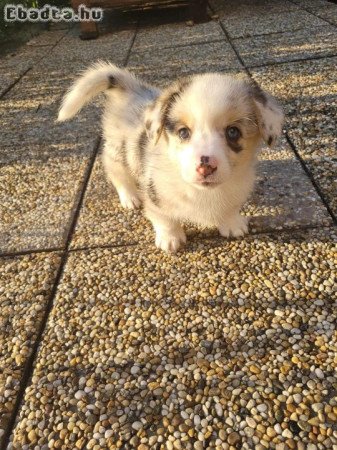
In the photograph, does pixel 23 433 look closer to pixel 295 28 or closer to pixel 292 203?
pixel 292 203

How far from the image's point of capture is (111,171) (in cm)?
268

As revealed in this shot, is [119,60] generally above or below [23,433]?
below

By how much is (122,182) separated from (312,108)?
1.89m

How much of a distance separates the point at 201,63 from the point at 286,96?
1.55m

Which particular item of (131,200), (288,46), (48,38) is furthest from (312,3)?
(131,200)

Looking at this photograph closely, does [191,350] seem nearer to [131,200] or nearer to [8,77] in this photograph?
[131,200]

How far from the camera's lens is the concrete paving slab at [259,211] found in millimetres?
2389

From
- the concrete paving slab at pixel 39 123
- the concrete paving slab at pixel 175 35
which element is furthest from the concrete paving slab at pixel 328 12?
the concrete paving slab at pixel 39 123

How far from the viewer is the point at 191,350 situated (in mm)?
1727

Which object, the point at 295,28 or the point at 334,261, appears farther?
the point at 295,28

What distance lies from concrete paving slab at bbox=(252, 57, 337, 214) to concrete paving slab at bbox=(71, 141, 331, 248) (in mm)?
121

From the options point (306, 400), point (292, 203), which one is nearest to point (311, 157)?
point (292, 203)

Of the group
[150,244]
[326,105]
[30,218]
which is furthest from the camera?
[326,105]

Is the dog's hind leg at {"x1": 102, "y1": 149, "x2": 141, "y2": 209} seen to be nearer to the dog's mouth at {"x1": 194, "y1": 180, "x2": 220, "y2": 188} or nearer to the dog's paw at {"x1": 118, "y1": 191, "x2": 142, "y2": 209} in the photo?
the dog's paw at {"x1": 118, "y1": 191, "x2": 142, "y2": 209}
